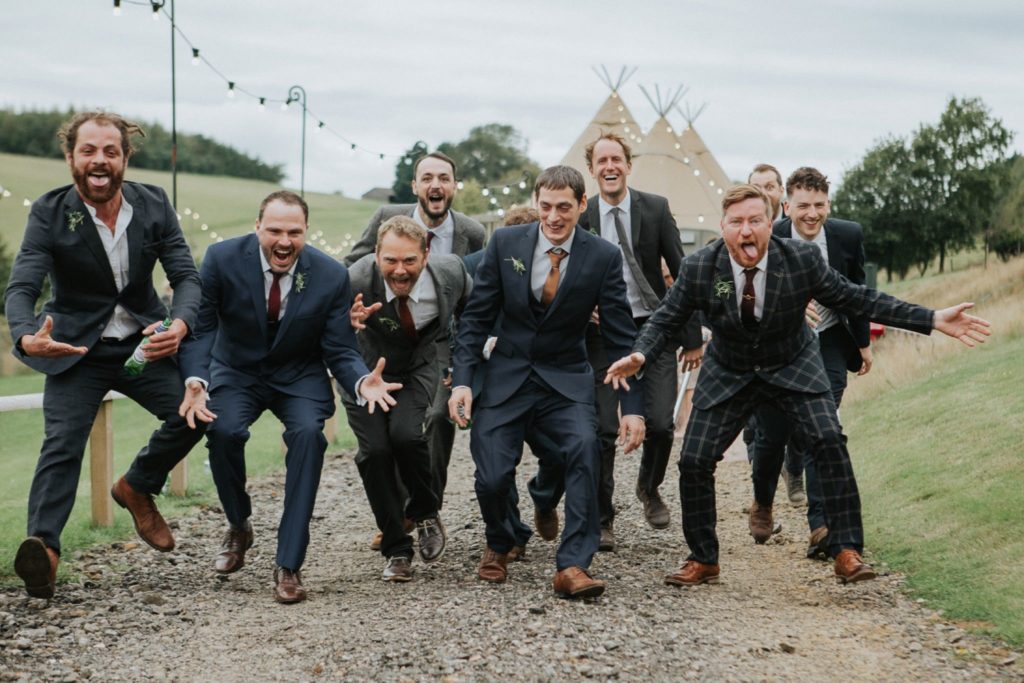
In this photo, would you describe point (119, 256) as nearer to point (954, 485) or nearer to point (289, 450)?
point (289, 450)

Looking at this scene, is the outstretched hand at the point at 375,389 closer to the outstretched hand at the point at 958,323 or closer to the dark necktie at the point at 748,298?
the dark necktie at the point at 748,298

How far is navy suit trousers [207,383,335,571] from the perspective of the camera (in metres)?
6.50

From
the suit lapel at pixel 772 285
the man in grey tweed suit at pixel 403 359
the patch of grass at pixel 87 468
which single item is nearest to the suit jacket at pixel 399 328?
the man in grey tweed suit at pixel 403 359

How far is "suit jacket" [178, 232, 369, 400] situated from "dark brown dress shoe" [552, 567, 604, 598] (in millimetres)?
1545

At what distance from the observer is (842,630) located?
588 centimetres

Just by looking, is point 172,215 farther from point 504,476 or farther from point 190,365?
point 504,476

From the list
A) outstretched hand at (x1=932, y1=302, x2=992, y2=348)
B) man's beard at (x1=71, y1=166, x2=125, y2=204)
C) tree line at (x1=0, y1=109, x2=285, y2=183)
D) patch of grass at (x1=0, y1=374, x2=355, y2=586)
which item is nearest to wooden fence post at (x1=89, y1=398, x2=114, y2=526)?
patch of grass at (x1=0, y1=374, x2=355, y2=586)

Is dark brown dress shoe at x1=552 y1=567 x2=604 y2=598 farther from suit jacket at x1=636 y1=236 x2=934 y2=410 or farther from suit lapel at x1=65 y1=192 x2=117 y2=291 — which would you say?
suit lapel at x1=65 y1=192 x2=117 y2=291

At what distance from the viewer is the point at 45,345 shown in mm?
6074

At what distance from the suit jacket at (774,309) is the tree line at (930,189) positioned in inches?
1720

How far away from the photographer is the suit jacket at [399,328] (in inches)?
287

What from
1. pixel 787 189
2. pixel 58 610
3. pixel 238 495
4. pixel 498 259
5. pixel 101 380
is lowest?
pixel 58 610

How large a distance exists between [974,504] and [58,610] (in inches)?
215

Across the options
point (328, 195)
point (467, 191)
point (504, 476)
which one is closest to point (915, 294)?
point (467, 191)
